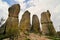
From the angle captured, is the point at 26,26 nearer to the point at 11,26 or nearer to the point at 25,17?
the point at 25,17

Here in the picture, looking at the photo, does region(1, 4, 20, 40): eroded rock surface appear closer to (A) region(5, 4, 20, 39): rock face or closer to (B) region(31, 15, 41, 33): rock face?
(A) region(5, 4, 20, 39): rock face

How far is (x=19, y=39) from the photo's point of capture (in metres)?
47.8

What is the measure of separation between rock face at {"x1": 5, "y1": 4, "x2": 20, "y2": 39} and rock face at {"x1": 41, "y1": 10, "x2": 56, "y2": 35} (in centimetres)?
1300

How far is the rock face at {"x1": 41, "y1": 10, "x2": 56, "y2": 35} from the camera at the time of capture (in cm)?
6556

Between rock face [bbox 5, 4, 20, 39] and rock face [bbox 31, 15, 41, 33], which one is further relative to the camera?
rock face [bbox 31, 15, 41, 33]

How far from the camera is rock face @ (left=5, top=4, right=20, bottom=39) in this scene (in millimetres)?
51969

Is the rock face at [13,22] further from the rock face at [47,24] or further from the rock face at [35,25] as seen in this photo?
the rock face at [47,24]

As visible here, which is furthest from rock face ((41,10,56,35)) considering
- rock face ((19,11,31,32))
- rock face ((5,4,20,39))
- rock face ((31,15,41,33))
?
rock face ((5,4,20,39))

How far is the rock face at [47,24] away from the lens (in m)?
65.6

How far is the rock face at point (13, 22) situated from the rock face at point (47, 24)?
1300 cm

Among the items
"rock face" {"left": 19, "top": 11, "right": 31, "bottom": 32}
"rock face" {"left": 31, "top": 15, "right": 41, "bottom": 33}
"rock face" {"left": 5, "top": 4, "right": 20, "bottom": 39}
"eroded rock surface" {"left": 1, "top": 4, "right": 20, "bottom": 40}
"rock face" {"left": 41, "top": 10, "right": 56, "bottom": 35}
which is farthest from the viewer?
"rock face" {"left": 31, "top": 15, "right": 41, "bottom": 33}

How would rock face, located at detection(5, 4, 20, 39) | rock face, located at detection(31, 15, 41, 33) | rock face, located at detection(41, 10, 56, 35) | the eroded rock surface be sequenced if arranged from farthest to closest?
rock face, located at detection(31, 15, 41, 33) → rock face, located at detection(41, 10, 56, 35) → rock face, located at detection(5, 4, 20, 39) → the eroded rock surface

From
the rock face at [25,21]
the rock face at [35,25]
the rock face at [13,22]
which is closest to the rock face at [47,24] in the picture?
the rock face at [35,25]

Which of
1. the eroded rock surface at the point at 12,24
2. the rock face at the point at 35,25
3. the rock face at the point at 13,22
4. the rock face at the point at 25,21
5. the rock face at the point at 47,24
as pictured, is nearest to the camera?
the eroded rock surface at the point at 12,24
